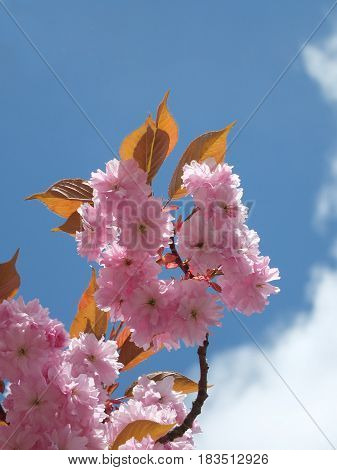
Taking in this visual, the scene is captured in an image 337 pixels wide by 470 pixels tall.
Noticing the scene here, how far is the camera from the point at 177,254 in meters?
2.55

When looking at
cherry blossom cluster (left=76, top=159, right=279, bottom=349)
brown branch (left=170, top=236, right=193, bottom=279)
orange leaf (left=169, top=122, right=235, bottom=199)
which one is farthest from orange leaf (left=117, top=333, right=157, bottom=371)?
orange leaf (left=169, top=122, right=235, bottom=199)

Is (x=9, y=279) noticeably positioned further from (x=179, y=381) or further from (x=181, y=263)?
(x=179, y=381)

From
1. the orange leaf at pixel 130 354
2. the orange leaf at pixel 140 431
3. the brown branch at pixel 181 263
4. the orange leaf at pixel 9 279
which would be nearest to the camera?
the orange leaf at pixel 140 431

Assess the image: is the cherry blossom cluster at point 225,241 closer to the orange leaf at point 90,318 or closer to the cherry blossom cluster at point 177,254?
the cherry blossom cluster at point 177,254

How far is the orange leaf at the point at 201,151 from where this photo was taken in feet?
8.92

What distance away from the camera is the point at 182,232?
2416mm

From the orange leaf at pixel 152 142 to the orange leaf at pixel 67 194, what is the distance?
264mm

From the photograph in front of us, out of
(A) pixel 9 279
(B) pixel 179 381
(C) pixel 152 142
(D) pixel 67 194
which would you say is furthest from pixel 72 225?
(B) pixel 179 381

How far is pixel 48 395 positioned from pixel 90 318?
2.54 feet

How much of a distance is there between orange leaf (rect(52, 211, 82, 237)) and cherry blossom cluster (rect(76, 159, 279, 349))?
278mm

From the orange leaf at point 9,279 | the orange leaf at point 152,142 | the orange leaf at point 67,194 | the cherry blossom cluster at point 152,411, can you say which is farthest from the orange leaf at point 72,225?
the cherry blossom cluster at point 152,411

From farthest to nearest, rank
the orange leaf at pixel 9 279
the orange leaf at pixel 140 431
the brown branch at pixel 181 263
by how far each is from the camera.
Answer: the orange leaf at pixel 9 279, the brown branch at pixel 181 263, the orange leaf at pixel 140 431

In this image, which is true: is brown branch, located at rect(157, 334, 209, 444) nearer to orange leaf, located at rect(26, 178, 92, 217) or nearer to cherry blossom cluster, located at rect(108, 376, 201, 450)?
cherry blossom cluster, located at rect(108, 376, 201, 450)

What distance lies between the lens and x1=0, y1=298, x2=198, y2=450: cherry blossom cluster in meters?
2.36
